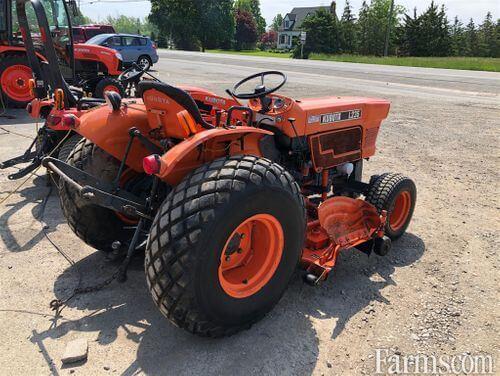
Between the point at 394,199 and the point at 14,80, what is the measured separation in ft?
29.4

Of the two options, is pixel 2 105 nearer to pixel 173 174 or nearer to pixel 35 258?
pixel 35 258

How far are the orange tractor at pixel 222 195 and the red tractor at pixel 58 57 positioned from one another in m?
5.25

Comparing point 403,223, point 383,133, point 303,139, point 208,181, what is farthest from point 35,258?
point 383,133

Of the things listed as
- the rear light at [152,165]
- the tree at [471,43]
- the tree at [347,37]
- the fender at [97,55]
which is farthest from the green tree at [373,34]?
the rear light at [152,165]

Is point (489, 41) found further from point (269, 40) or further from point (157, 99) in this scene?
point (157, 99)

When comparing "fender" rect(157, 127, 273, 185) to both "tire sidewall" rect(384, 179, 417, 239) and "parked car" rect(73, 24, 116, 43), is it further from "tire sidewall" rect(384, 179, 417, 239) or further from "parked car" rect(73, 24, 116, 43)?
"parked car" rect(73, 24, 116, 43)

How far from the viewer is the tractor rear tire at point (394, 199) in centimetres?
377

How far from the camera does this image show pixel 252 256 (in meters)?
2.70

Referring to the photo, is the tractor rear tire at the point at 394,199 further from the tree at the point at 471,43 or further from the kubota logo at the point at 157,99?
the tree at the point at 471,43

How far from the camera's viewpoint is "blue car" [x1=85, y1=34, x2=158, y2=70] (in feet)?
62.5

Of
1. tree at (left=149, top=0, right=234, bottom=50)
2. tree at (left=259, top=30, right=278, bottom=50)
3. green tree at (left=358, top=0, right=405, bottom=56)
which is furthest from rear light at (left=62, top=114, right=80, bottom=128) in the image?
tree at (left=259, top=30, right=278, bottom=50)

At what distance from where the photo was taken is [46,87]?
6023mm
